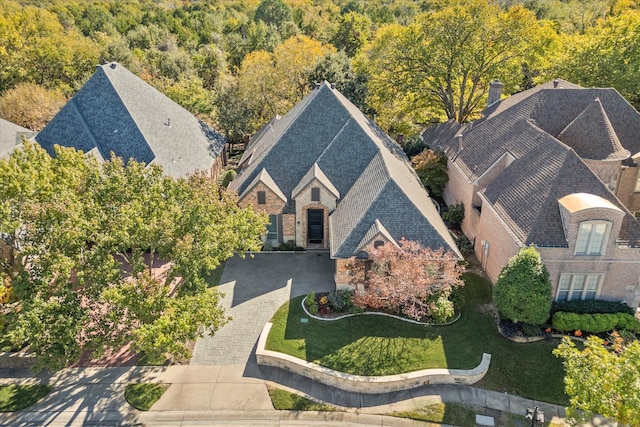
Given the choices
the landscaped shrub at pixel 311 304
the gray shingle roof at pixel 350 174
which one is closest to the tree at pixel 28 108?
the gray shingle roof at pixel 350 174

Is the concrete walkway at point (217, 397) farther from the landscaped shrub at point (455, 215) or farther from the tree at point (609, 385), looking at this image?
the landscaped shrub at point (455, 215)

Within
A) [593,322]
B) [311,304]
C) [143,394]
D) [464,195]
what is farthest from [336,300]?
[464,195]

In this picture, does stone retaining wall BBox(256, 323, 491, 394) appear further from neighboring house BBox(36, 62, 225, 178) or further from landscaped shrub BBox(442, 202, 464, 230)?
neighboring house BBox(36, 62, 225, 178)

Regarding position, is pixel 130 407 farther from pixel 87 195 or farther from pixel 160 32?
pixel 160 32

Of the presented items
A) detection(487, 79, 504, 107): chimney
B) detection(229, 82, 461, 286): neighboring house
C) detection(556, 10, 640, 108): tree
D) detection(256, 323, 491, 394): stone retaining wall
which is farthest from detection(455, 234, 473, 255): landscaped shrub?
detection(556, 10, 640, 108): tree

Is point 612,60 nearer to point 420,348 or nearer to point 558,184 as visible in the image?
point 558,184
